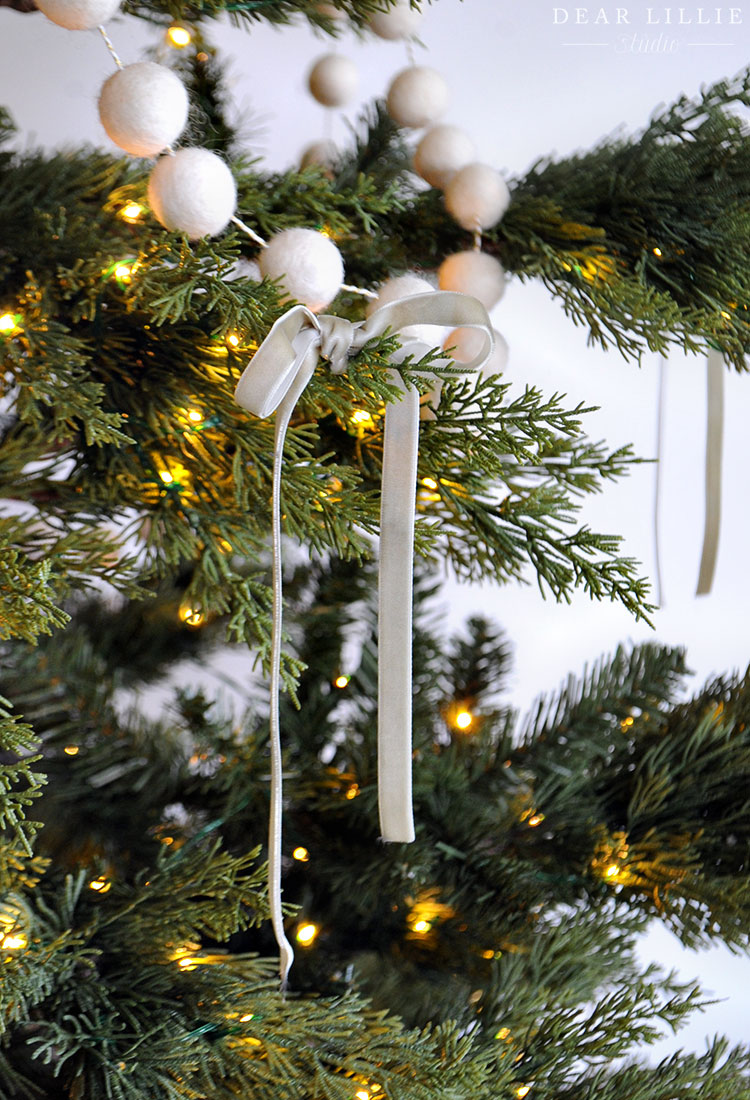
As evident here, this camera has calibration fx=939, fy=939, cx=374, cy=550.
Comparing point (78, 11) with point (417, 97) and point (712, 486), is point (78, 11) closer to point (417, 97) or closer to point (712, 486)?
point (417, 97)

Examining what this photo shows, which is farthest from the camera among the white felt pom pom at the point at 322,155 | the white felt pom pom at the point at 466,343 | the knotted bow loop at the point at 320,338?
the white felt pom pom at the point at 322,155

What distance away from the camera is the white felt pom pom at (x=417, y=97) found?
0.48 meters

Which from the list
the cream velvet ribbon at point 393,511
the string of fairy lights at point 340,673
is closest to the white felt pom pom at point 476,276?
the string of fairy lights at point 340,673

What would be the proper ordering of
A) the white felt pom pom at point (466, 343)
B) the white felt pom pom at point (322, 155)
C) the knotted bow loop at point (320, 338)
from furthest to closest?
the white felt pom pom at point (322, 155)
the white felt pom pom at point (466, 343)
the knotted bow loop at point (320, 338)

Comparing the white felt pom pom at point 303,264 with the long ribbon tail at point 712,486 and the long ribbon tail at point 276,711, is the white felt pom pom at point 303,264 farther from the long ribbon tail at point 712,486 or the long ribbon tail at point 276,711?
the long ribbon tail at point 712,486

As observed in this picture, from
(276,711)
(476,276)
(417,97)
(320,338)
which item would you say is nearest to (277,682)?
(276,711)

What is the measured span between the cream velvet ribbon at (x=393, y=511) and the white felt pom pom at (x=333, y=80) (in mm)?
275

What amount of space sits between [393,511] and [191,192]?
0.44 ft

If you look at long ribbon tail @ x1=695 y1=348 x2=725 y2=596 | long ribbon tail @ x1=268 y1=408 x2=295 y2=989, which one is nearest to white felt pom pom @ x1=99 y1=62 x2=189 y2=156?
long ribbon tail @ x1=268 y1=408 x2=295 y2=989

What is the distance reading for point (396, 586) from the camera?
1.09ft

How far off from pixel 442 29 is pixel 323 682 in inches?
18.8

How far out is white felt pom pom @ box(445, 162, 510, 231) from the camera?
435 millimetres

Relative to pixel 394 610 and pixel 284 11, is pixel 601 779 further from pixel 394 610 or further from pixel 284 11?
pixel 284 11

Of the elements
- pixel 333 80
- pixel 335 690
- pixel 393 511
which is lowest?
pixel 335 690
